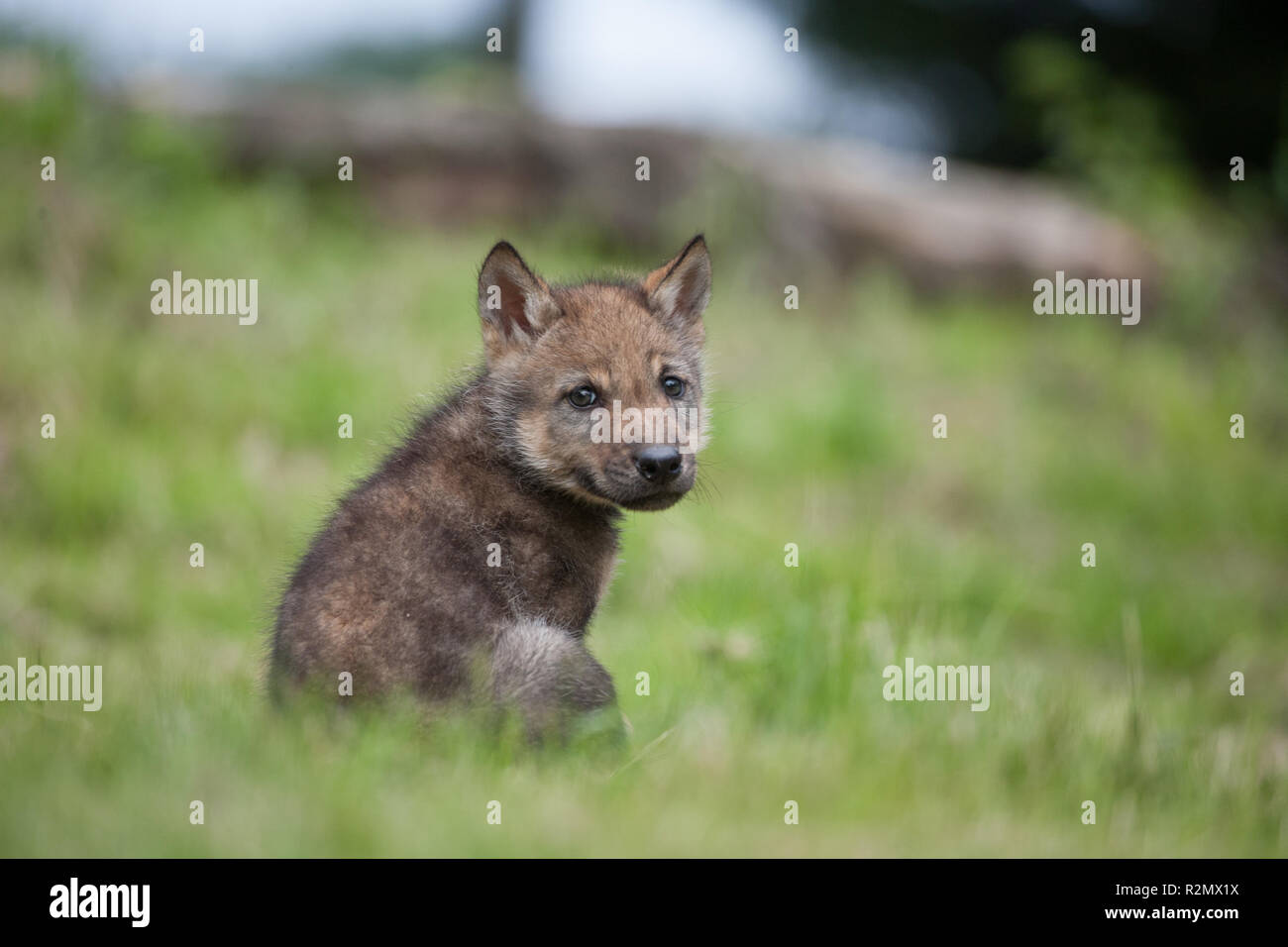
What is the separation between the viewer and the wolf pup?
4.28 meters

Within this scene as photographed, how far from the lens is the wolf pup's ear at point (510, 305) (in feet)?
17.0

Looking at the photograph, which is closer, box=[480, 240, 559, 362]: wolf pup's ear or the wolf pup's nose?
the wolf pup's nose

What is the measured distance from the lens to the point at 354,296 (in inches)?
438

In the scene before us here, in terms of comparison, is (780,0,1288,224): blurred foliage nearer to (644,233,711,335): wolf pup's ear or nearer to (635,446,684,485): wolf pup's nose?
(644,233,711,335): wolf pup's ear

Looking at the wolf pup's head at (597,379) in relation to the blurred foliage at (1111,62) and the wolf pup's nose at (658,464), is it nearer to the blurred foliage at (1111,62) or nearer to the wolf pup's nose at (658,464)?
the wolf pup's nose at (658,464)

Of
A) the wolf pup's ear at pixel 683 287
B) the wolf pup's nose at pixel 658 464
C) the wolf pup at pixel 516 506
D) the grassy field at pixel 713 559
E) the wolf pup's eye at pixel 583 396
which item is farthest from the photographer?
the wolf pup's ear at pixel 683 287

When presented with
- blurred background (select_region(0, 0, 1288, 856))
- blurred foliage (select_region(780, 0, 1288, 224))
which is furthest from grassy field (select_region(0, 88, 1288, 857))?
blurred foliage (select_region(780, 0, 1288, 224))

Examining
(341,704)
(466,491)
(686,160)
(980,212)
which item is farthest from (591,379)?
(980,212)

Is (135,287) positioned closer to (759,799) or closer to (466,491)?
(466,491)

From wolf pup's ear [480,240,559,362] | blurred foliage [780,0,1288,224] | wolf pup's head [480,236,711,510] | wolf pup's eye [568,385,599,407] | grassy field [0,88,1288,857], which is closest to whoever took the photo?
grassy field [0,88,1288,857]

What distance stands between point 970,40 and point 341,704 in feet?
48.0

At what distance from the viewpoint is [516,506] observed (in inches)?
190

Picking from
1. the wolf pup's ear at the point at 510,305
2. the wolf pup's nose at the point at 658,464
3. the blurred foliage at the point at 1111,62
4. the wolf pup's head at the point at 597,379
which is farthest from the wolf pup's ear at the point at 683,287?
the blurred foliage at the point at 1111,62
